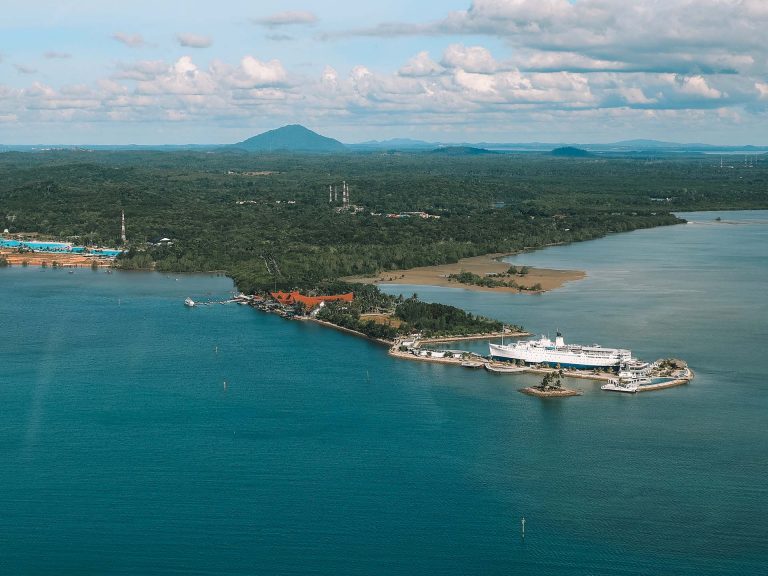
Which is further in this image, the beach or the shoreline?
the beach

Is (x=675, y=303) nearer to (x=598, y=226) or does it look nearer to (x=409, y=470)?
(x=409, y=470)

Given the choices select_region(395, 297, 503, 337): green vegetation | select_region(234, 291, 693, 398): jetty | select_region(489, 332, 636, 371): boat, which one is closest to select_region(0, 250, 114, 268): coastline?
select_region(234, 291, 693, 398): jetty

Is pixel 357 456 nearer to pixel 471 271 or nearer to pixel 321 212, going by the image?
pixel 471 271

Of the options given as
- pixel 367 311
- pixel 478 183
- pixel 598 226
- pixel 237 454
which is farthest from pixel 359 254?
pixel 478 183

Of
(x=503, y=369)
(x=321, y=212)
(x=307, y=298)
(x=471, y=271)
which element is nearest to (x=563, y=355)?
(x=503, y=369)

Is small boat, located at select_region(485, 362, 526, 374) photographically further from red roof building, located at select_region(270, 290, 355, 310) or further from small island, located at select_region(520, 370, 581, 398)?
red roof building, located at select_region(270, 290, 355, 310)

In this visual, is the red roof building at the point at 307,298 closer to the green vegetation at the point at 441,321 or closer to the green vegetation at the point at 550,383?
Answer: the green vegetation at the point at 441,321
